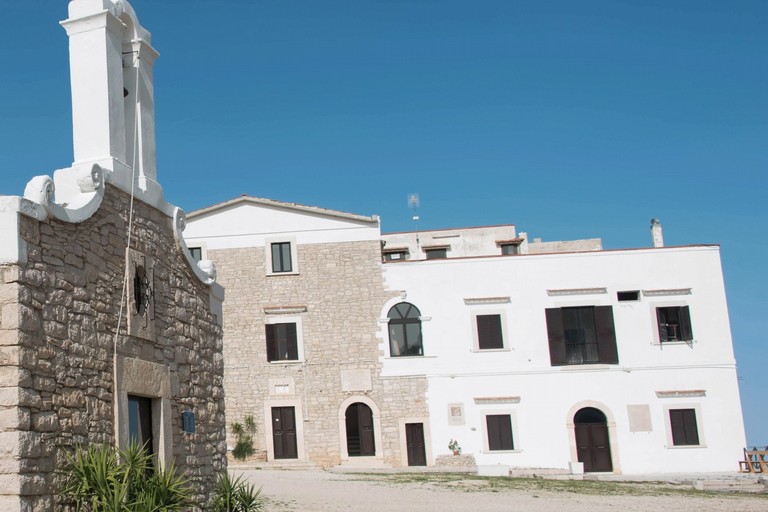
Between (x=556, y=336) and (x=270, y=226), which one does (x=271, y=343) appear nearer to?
(x=270, y=226)

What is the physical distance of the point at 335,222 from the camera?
27.0m

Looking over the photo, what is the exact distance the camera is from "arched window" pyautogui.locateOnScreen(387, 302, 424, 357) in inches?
1037

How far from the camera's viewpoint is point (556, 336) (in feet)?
85.9

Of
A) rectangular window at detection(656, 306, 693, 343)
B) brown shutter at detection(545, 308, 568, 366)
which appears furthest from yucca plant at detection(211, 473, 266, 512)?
rectangular window at detection(656, 306, 693, 343)

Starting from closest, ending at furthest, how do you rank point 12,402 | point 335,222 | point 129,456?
1. point 12,402
2. point 129,456
3. point 335,222

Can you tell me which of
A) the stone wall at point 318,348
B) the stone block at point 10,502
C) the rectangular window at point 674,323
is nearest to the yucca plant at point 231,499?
the stone block at point 10,502

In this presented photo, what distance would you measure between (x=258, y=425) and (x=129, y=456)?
18575 mm

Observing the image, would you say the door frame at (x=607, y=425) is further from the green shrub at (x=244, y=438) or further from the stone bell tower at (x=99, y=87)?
the stone bell tower at (x=99, y=87)

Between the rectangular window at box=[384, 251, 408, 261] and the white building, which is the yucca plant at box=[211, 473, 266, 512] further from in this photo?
the rectangular window at box=[384, 251, 408, 261]

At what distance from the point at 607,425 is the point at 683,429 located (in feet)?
7.17

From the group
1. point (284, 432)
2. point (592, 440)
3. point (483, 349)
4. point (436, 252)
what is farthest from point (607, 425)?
point (284, 432)

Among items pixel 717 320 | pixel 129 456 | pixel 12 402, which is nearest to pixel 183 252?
pixel 129 456

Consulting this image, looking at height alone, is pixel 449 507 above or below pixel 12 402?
below

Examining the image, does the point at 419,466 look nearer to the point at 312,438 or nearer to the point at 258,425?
the point at 312,438
